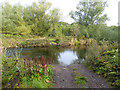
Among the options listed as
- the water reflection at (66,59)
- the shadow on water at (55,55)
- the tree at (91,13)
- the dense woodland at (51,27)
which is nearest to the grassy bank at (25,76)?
the shadow on water at (55,55)

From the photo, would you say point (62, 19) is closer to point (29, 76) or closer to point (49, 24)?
point (49, 24)

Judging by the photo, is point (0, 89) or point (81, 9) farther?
point (81, 9)

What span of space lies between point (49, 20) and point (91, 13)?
31.4 feet

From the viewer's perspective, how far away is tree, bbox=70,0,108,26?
1992 cm

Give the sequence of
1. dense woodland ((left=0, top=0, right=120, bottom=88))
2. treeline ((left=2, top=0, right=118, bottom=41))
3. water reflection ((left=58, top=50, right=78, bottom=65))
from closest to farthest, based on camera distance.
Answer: water reflection ((left=58, top=50, right=78, bottom=65)), dense woodland ((left=0, top=0, right=120, bottom=88)), treeline ((left=2, top=0, right=118, bottom=41))

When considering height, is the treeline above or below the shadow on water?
above

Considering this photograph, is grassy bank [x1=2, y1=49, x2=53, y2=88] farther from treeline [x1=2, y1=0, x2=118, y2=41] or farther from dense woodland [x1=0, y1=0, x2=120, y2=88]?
treeline [x1=2, y1=0, x2=118, y2=41]

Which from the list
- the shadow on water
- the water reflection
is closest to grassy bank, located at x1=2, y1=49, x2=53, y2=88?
the shadow on water

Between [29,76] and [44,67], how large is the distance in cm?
63

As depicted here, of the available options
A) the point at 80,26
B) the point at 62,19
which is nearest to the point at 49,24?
the point at 62,19

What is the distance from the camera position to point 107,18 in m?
20.2

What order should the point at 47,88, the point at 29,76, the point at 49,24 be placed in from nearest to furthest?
the point at 47,88, the point at 29,76, the point at 49,24

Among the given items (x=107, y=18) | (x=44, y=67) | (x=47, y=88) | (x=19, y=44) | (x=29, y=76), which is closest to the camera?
(x=47, y=88)

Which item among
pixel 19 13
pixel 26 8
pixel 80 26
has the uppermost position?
pixel 26 8
